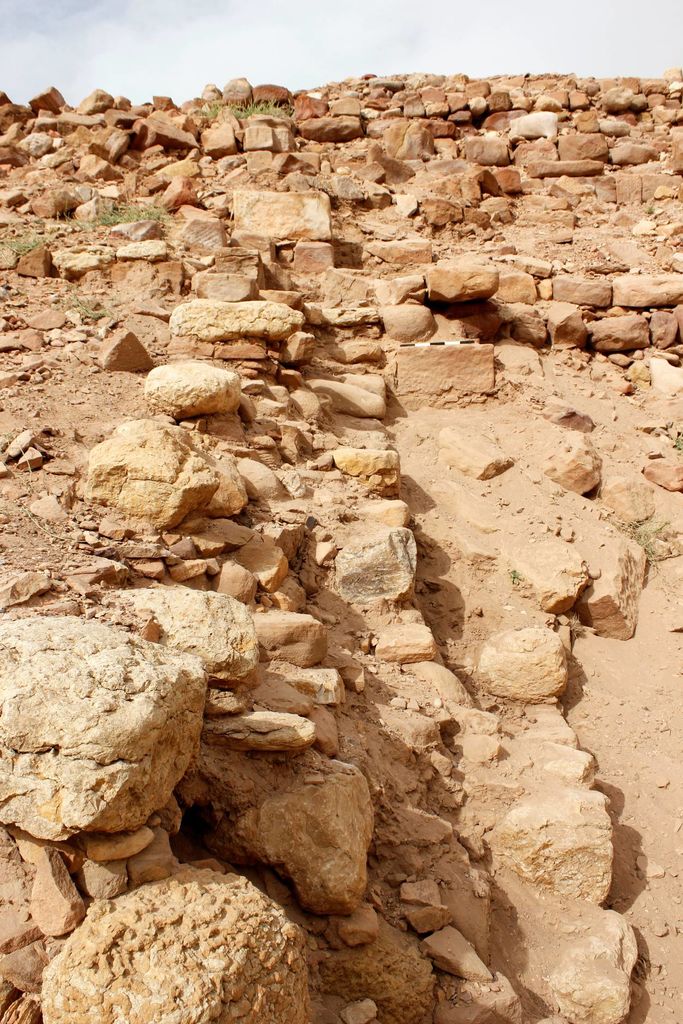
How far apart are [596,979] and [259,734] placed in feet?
4.52

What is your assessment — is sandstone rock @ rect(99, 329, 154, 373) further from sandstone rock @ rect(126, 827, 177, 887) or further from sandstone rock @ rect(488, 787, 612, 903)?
sandstone rock @ rect(126, 827, 177, 887)

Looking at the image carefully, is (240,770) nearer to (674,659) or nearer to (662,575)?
(674,659)

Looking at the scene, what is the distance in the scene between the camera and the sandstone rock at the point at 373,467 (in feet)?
15.5

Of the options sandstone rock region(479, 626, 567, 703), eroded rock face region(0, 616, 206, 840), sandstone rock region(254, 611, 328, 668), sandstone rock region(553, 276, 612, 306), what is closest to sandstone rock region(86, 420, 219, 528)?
sandstone rock region(254, 611, 328, 668)

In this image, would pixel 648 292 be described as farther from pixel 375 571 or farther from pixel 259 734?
pixel 259 734

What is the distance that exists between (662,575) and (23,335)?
4389 millimetres

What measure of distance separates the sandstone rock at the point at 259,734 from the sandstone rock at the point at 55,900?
0.69 meters

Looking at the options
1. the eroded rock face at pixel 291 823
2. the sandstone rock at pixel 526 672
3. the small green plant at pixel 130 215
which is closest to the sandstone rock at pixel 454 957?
the eroded rock face at pixel 291 823

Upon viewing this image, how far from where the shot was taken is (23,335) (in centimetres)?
518

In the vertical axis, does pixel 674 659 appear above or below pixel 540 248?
below

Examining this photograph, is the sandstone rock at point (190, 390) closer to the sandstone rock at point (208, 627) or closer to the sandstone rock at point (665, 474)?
the sandstone rock at point (208, 627)

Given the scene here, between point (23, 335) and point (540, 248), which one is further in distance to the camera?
point (540, 248)

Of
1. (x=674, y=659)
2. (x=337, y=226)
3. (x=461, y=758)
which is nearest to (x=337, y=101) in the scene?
(x=337, y=226)

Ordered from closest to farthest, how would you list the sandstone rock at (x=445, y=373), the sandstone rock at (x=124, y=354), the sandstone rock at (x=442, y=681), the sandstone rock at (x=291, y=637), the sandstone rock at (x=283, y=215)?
1. the sandstone rock at (x=291, y=637)
2. the sandstone rock at (x=442, y=681)
3. the sandstone rock at (x=124, y=354)
4. the sandstone rock at (x=445, y=373)
5. the sandstone rock at (x=283, y=215)
